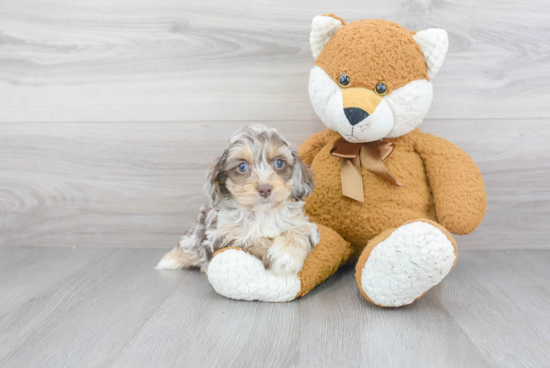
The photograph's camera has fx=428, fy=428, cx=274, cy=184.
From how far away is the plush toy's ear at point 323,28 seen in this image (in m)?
1.51

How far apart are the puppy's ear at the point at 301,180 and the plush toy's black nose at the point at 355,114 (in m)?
0.22

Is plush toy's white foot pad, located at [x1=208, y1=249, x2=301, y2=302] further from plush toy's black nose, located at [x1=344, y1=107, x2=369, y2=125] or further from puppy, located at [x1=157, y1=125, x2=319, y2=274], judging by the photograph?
plush toy's black nose, located at [x1=344, y1=107, x2=369, y2=125]

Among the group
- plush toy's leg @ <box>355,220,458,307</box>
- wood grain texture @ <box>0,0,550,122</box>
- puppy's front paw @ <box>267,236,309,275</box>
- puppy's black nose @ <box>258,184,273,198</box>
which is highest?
wood grain texture @ <box>0,0,550,122</box>

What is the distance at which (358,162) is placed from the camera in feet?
5.15

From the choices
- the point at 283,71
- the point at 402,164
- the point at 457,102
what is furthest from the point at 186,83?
the point at 457,102

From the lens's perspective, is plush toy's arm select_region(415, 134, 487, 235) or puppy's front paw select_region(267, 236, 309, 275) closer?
puppy's front paw select_region(267, 236, 309, 275)

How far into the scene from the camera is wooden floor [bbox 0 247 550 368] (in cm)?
105

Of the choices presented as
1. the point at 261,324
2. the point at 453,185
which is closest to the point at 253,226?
the point at 261,324

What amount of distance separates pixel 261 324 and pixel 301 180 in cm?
49

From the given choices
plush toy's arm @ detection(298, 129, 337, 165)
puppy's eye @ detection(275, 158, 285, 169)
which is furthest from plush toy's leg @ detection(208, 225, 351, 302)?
plush toy's arm @ detection(298, 129, 337, 165)

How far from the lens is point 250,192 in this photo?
129 cm

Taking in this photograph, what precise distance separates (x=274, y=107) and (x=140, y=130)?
2.07 ft

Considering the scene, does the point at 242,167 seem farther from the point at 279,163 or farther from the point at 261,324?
the point at 261,324

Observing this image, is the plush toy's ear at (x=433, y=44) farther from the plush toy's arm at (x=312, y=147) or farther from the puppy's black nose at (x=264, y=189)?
the puppy's black nose at (x=264, y=189)
